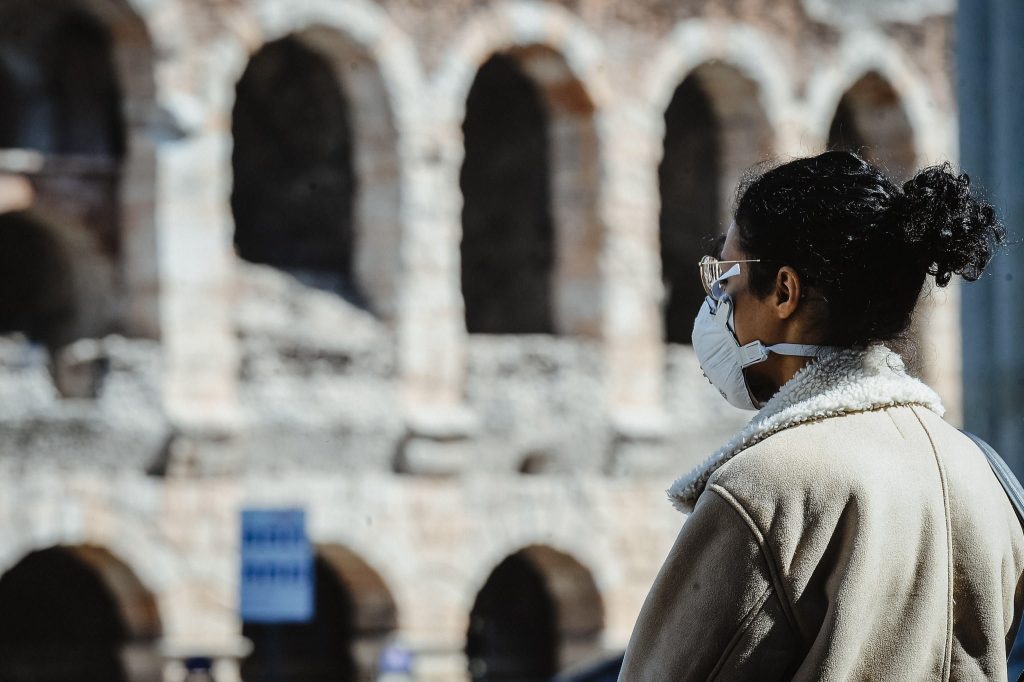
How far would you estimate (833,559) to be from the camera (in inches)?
88.4

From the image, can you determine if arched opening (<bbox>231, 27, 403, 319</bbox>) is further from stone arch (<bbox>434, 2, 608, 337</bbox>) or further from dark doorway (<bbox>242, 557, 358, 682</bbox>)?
dark doorway (<bbox>242, 557, 358, 682</bbox>)

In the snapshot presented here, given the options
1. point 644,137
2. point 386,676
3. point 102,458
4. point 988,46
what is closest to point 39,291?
point 102,458

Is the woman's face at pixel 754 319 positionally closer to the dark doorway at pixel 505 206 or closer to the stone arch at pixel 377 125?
the stone arch at pixel 377 125

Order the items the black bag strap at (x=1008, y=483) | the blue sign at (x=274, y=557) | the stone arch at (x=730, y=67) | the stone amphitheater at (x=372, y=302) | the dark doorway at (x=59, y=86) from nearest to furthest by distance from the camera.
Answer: the black bag strap at (x=1008, y=483)
the blue sign at (x=274, y=557)
the stone amphitheater at (x=372, y=302)
the dark doorway at (x=59, y=86)
the stone arch at (x=730, y=67)

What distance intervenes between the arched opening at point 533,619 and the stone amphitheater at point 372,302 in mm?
30

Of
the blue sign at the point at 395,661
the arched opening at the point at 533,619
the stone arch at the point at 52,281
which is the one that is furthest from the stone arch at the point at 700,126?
the stone arch at the point at 52,281

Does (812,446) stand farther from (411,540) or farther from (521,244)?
(521,244)

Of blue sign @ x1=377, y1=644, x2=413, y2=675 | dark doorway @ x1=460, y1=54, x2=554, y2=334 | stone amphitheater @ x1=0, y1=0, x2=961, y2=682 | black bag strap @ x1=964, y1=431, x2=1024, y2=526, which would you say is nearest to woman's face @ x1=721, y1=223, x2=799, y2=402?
black bag strap @ x1=964, y1=431, x2=1024, y2=526

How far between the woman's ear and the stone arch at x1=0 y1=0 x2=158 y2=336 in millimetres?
12559

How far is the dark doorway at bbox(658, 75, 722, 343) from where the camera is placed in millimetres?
19344

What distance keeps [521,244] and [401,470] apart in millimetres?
3722

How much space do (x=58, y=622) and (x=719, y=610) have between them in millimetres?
14490

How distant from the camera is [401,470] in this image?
51.1 feet

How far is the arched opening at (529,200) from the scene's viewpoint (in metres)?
17.2
